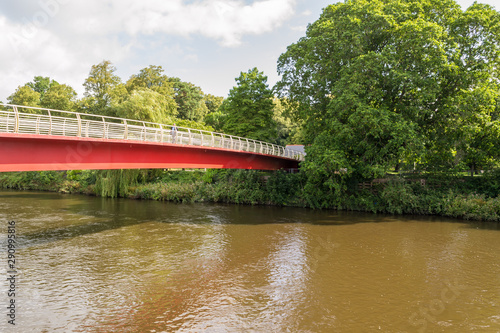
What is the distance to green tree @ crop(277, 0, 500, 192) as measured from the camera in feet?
70.7

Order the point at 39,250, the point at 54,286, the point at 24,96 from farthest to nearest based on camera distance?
the point at 24,96 < the point at 39,250 < the point at 54,286

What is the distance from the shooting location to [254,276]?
11.5 m

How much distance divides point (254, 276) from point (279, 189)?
62.8ft

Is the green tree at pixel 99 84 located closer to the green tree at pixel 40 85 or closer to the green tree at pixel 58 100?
the green tree at pixel 58 100

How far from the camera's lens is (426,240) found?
54.8ft

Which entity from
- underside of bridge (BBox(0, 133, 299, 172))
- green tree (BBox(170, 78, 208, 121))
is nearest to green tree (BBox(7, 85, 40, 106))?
green tree (BBox(170, 78, 208, 121))

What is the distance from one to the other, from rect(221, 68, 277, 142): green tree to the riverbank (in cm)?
484

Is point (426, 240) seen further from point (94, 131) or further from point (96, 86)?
point (96, 86)

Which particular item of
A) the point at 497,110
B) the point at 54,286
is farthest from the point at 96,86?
the point at 497,110

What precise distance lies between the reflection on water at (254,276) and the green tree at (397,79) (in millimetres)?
5756

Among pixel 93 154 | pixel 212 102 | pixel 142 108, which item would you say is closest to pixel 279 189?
pixel 142 108

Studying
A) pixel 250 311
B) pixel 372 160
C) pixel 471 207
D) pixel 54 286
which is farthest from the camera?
pixel 372 160

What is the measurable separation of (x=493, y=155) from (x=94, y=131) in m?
28.3

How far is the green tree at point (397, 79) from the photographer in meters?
21.5
